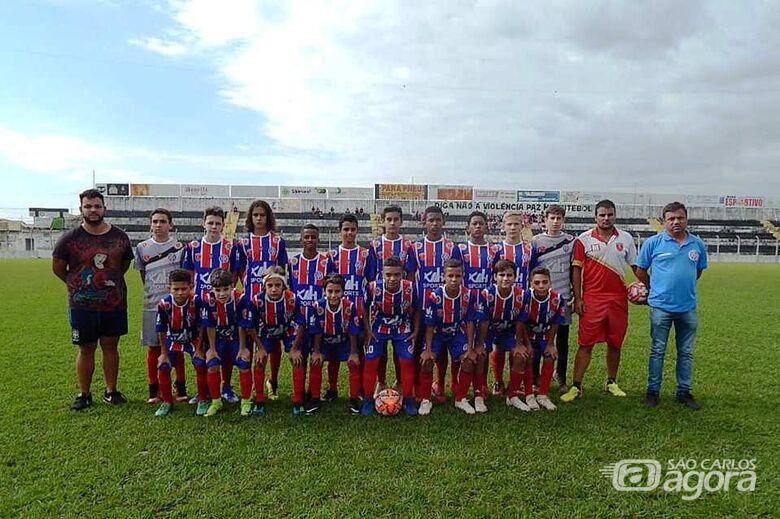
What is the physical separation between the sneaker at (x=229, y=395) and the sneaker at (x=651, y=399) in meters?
3.52

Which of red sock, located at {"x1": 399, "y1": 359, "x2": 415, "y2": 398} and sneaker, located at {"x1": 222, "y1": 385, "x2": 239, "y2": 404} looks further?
sneaker, located at {"x1": 222, "y1": 385, "x2": 239, "y2": 404}

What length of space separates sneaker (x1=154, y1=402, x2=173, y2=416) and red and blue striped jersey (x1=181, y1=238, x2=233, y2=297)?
3.14 ft

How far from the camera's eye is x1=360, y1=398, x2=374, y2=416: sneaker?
4.02 meters

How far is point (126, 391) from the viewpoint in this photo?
4641 mm

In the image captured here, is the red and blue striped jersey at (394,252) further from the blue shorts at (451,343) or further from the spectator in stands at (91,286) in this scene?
the spectator in stands at (91,286)

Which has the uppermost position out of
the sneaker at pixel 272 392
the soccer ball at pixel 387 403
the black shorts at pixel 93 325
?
the black shorts at pixel 93 325

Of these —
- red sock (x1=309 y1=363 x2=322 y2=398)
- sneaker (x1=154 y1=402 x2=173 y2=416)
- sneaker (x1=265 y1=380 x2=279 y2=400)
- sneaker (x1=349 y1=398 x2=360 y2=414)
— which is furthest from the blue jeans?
sneaker (x1=154 y1=402 x2=173 y2=416)

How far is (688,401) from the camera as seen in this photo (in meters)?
4.26

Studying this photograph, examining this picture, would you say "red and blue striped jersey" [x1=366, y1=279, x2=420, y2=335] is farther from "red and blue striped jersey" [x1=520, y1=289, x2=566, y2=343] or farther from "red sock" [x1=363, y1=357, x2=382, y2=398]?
"red and blue striped jersey" [x1=520, y1=289, x2=566, y2=343]

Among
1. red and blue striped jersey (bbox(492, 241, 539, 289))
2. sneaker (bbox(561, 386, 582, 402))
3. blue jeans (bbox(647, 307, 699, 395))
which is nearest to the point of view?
blue jeans (bbox(647, 307, 699, 395))

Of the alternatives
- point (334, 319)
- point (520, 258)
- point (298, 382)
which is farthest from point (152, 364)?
point (520, 258)

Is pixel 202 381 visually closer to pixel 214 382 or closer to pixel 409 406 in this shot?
pixel 214 382

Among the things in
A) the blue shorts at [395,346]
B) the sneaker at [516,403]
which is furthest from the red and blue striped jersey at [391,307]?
the sneaker at [516,403]

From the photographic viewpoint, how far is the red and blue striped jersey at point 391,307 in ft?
13.5
